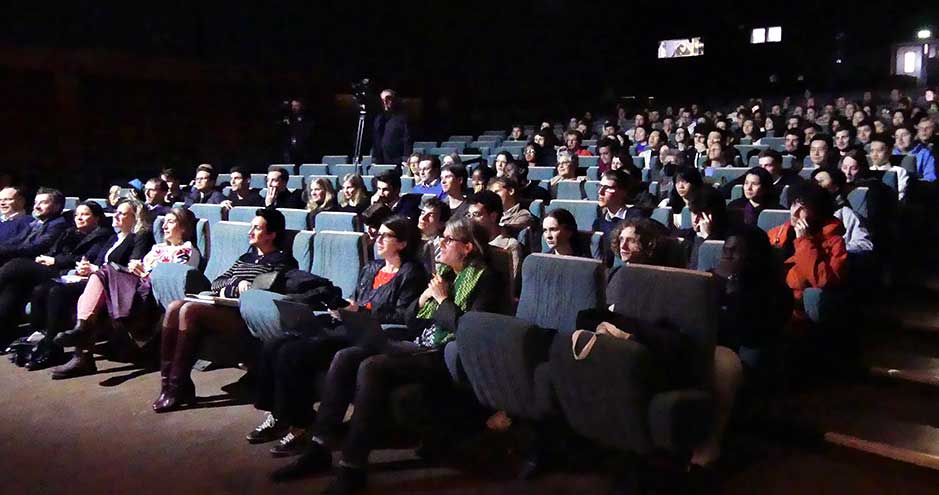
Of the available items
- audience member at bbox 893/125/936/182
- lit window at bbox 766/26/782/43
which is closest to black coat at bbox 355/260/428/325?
audience member at bbox 893/125/936/182

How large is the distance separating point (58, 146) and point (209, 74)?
1578 mm

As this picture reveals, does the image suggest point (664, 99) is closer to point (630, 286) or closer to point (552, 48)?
point (552, 48)

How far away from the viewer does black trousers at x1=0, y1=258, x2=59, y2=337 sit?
387 cm

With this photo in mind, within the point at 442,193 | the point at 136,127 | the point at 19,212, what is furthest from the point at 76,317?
the point at 136,127

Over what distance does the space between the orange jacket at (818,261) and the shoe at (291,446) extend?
61.9 inches

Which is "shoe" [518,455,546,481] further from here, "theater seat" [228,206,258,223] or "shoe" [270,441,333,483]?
"theater seat" [228,206,258,223]

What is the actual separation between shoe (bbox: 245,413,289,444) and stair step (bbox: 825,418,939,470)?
Answer: 5.20 ft

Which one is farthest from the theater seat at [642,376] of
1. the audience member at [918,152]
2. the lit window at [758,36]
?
the lit window at [758,36]

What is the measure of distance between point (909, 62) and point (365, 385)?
515 inches

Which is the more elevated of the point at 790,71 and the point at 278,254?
the point at 790,71

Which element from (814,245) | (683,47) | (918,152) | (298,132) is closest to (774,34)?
(683,47)

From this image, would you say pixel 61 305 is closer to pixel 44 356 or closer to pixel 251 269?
pixel 44 356

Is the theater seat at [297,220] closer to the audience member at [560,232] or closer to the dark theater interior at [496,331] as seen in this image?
the dark theater interior at [496,331]

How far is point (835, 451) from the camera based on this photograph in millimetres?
2318
